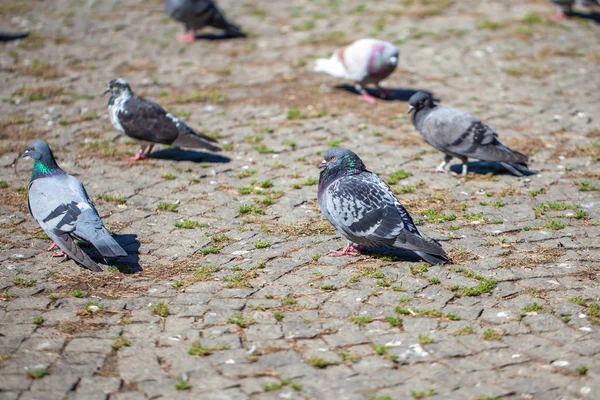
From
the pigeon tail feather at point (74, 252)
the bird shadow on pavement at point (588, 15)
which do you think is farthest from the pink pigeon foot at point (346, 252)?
the bird shadow on pavement at point (588, 15)

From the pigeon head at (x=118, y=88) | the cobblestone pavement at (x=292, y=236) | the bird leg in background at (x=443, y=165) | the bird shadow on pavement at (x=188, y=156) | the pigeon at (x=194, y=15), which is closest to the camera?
the cobblestone pavement at (x=292, y=236)

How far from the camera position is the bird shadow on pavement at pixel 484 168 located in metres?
8.66

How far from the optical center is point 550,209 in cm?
755

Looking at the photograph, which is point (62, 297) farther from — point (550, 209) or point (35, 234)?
point (550, 209)

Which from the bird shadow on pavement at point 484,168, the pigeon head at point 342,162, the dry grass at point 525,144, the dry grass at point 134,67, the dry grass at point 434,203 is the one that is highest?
the pigeon head at point 342,162

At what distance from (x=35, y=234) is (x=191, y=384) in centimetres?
311

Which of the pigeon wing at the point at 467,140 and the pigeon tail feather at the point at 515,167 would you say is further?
the pigeon tail feather at the point at 515,167

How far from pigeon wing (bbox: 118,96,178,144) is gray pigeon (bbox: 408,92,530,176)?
3084 millimetres

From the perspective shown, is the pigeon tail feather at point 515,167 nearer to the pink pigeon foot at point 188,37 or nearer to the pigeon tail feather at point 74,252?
the pigeon tail feather at point 74,252

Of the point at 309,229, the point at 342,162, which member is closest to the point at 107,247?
the point at 309,229

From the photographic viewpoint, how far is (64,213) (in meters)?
6.19

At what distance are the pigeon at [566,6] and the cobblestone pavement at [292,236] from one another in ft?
3.13

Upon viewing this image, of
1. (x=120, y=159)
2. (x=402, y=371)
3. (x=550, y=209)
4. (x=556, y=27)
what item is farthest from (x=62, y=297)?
(x=556, y=27)

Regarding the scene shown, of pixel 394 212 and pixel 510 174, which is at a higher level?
pixel 394 212
